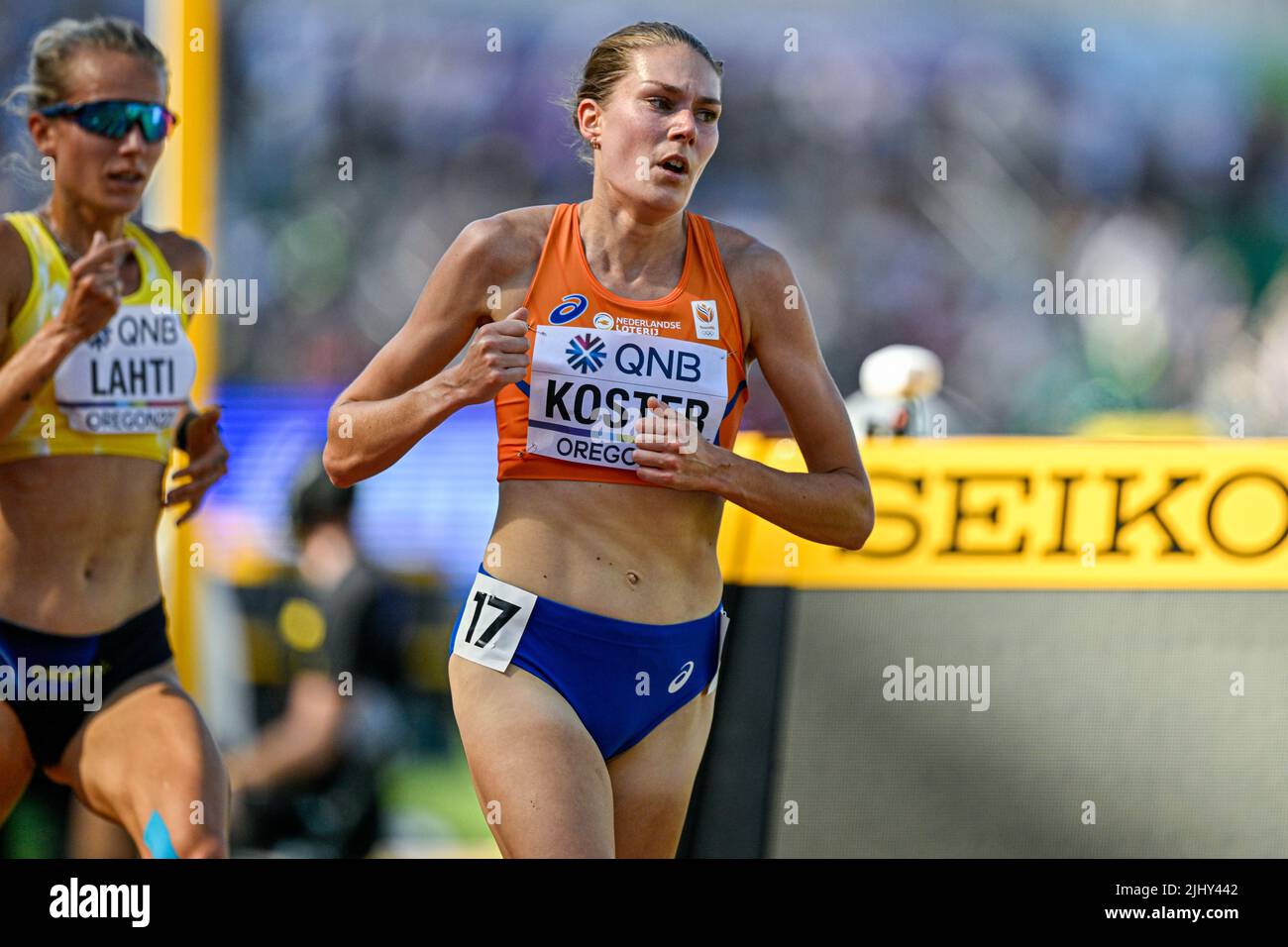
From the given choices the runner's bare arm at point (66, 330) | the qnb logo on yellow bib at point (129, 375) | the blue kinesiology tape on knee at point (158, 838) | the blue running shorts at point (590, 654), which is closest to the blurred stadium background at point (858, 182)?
the qnb logo on yellow bib at point (129, 375)

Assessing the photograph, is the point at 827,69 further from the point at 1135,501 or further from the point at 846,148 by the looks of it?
the point at 1135,501

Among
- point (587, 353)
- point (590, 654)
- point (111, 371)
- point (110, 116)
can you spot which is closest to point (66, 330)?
point (111, 371)

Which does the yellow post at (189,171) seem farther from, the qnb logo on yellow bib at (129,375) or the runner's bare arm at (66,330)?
the runner's bare arm at (66,330)

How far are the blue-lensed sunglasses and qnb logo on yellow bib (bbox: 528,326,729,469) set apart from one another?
4.85 ft

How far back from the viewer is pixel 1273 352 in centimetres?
740

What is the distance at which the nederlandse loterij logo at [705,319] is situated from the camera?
3193mm

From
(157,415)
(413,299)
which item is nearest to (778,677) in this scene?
(157,415)

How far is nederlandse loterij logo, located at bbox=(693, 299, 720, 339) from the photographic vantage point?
126 inches

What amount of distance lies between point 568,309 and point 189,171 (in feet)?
13.3

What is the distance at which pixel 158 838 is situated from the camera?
11.5 feet

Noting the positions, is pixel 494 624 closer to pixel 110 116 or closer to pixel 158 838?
pixel 158 838

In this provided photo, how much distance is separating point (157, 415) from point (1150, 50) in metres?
5.28

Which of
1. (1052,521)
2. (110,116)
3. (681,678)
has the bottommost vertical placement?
(681,678)

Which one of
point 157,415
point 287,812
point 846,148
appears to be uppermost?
point 846,148
